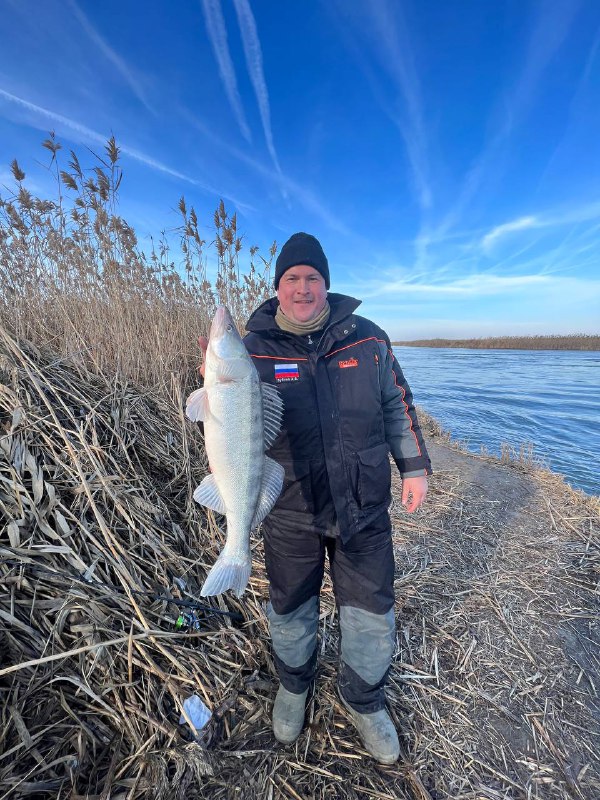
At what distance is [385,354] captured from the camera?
2.28 meters

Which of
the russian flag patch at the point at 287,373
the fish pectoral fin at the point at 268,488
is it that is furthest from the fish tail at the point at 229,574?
the russian flag patch at the point at 287,373

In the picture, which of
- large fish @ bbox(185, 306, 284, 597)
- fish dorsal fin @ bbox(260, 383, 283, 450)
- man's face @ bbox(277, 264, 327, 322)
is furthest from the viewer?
man's face @ bbox(277, 264, 327, 322)

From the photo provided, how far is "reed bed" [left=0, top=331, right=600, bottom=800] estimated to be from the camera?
67.9 inches

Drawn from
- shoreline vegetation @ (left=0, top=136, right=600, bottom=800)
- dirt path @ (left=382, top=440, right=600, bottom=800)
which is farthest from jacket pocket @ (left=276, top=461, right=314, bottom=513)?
dirt path @ (left=382, top=440, right=600, bottom=800)

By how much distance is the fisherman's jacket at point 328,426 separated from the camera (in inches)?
78.6

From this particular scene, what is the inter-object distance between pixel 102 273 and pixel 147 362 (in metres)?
1.83

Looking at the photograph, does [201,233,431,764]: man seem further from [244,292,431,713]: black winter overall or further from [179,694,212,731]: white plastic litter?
[179,694,212,731]: white plastic litter

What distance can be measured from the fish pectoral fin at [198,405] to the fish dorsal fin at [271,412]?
11.6 inches

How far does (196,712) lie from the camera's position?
194cm

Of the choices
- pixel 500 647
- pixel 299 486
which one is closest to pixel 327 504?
pixel 299 486

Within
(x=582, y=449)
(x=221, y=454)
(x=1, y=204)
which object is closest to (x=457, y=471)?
(x=221, y=454)

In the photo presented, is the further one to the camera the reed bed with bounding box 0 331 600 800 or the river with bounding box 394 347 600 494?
the river with bounding box 394 347 600 494

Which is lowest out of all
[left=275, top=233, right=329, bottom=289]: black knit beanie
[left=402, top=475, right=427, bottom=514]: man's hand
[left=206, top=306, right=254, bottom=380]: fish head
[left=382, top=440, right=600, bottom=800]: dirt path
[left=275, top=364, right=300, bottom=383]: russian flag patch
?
[left=382, top=440, right=600, bottom=800]: dirt path

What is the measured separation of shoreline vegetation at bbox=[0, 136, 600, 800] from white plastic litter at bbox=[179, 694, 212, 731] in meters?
0.03
